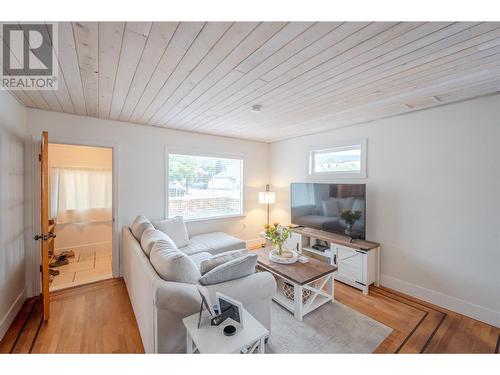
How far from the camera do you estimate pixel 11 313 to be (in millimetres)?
2084

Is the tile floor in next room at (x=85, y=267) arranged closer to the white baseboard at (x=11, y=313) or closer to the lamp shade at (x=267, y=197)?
the white baseboard at (x=11, y=313)

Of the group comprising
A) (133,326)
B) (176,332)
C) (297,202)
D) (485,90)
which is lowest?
(133,326)

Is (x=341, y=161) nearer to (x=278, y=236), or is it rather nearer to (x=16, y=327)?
(x=278, y=236)

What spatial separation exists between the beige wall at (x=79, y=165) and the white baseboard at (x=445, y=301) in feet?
16.5

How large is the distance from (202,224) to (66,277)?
208cm

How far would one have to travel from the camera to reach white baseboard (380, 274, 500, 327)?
2137mm

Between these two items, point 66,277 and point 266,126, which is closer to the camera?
point 66,277

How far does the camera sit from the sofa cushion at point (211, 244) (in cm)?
310

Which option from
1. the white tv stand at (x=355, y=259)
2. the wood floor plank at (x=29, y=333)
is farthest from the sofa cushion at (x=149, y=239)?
→ the white tv stand at (x=355, y=259)

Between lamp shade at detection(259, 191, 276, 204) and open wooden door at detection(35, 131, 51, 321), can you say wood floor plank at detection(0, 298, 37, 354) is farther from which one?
lamp shade at detection(259, 191, 276, 204)

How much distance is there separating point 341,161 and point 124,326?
3.54 metres

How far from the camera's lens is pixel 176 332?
1405 mm
